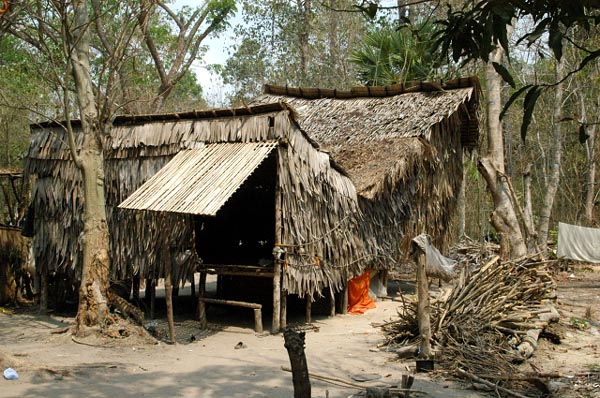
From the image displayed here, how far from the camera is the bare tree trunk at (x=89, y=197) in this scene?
892cm

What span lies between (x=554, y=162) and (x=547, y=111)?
8.24 metres

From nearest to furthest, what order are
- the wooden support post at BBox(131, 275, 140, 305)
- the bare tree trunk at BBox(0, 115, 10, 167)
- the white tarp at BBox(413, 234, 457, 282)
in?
the white tarp at BBox(413, 234, 457, 282)
the wooden support post at BBox(131, 275, 140, 305)
the bare tree trunk at BBox(0, 115, 10, 167)

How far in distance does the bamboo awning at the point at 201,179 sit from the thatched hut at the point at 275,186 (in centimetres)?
3

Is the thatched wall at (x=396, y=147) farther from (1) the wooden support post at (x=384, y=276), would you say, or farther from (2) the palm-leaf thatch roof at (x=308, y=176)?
(1) the wooden support post at (x=384, y=276)

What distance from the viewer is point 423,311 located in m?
7.60

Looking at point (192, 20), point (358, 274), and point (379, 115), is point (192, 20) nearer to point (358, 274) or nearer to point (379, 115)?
point (379, 115)

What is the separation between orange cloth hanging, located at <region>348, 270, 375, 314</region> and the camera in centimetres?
1216

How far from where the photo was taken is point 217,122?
10188mm

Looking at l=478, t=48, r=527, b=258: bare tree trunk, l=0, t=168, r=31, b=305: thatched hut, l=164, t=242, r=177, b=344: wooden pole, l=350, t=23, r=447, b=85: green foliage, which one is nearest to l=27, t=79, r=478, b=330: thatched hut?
l=164, t=242, r=177, b=344: wooden pole

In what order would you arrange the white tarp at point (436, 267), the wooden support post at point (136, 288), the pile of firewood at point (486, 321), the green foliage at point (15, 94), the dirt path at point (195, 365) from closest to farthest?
the dirt path at point (195, 365), the pile of firewood at point (486, 321), the white tarp at point (436, 267), the wooden support post at point (136, 288), the green foliage at point (15, 94)

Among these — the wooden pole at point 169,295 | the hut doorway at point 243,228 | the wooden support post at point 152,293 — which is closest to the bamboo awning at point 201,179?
the wooden pole at point 169,295

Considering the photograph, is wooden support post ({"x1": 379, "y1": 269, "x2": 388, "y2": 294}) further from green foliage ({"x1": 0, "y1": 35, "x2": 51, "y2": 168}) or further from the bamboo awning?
green foliage ({"x1": 0, "y1": 35, "x2": 51, "y2": 168})

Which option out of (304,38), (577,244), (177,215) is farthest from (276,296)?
(304,38)

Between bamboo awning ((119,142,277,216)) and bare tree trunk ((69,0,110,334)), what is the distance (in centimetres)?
49
